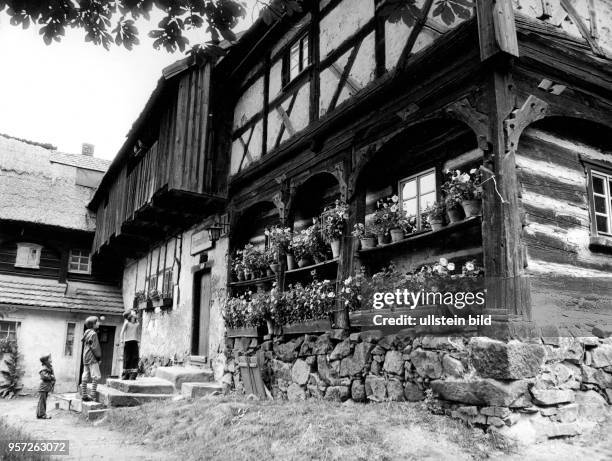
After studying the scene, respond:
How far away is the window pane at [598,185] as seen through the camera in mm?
7387

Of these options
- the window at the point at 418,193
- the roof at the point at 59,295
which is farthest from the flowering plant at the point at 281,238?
the roof at the point at 59,295

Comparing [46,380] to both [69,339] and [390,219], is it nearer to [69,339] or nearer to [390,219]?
[390,219]

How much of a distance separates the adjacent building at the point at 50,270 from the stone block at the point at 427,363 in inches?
618

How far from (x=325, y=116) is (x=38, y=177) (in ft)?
57.1

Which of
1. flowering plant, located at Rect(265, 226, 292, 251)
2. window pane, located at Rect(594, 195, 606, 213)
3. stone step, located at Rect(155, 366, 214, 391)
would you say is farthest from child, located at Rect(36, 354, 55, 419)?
window pane, located at Rect(594, 195, 606, 213)

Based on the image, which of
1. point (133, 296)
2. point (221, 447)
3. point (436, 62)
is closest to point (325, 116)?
point (436, 62)

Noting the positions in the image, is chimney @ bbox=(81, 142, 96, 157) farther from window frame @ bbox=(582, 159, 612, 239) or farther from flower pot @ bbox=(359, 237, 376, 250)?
window frame @ bbox=(582, 159, 612, 239)

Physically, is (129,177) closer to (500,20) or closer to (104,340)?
(104,340)

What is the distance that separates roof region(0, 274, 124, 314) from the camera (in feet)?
62.4

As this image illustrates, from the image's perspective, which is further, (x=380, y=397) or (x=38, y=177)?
(x=38, y=177)

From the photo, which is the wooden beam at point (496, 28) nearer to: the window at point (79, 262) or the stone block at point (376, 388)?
the stone block at point (376, 388)

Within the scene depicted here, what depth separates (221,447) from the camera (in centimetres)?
622

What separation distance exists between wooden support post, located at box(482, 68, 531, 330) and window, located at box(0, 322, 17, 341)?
17270 mm

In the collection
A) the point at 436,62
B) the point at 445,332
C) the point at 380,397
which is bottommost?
the point at 380,397
